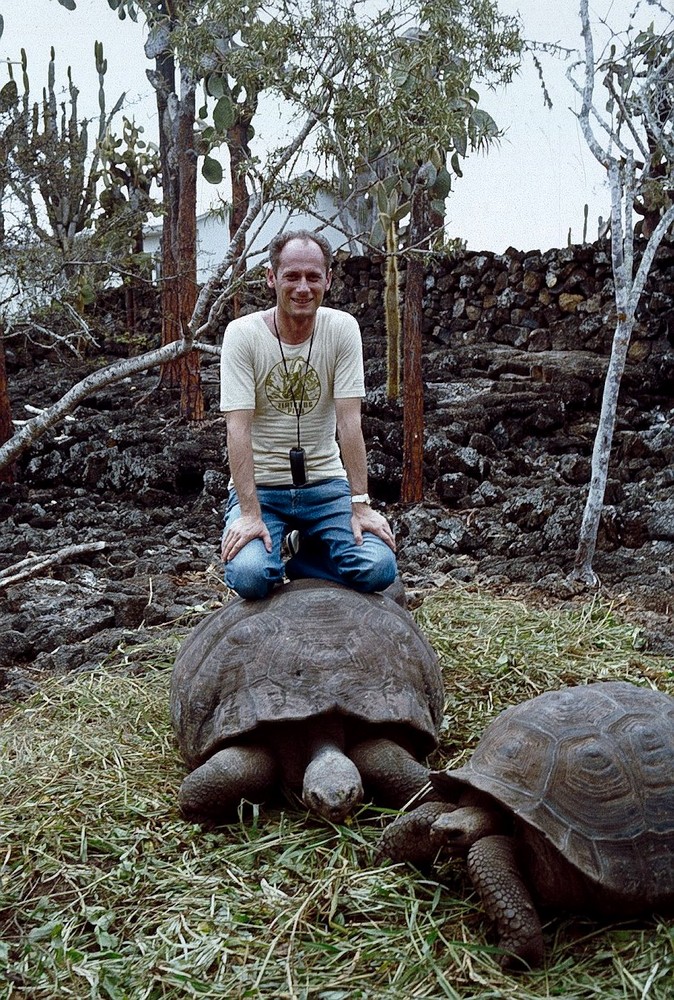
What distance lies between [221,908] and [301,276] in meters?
1.98

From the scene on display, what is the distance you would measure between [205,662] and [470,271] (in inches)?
377

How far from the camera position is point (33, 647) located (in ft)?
16.0

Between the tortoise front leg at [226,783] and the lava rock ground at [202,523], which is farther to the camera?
the lava rock ground at [202,523]

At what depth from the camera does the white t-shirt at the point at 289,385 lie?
3.46 meters

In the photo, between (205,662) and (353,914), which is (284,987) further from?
(205,662)

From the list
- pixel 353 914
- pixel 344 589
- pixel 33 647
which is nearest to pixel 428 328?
pixel 33 647

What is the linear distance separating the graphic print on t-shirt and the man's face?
21 cm

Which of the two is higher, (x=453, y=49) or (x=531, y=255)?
(x=453, y=49)

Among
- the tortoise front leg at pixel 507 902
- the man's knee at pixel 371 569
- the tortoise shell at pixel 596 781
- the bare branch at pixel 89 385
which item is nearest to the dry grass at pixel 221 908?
the tortoise front leg at pixel 507 902

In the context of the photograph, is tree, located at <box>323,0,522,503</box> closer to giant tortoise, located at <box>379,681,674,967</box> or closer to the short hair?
the short hair

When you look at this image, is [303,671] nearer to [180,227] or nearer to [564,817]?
[564,817]

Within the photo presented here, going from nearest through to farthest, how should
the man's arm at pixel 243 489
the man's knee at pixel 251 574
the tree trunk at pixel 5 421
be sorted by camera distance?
the man's knee at pixel 251 574, the man's arm at pixel 243 489, the tree trunk at pixel 5 421

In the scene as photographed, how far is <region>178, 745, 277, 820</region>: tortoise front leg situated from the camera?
281cm

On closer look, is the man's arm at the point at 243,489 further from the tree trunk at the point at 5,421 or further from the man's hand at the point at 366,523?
the tree trunk at the point at 5,421
